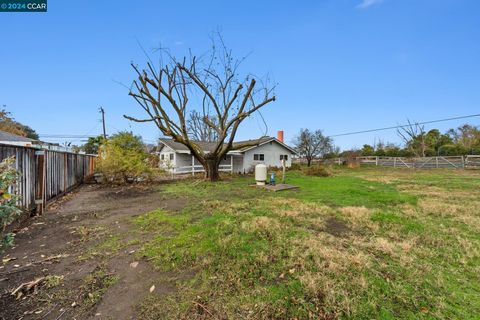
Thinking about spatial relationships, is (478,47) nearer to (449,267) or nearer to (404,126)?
(449,267)

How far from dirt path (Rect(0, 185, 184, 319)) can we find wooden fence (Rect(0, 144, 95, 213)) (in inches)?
25.5

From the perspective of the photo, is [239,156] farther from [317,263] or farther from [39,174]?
[317,263]

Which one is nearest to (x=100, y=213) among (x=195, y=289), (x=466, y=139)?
(x=195, y=289)

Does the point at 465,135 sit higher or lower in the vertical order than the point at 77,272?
higher

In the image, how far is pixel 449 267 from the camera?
110 inches

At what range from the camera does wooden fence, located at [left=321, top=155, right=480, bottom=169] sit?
21922 mm

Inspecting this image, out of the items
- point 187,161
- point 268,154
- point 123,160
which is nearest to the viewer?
point 123,160

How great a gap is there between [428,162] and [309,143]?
13.5m

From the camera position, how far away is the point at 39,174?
532 centimetres

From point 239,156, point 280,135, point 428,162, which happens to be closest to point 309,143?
point 280,135

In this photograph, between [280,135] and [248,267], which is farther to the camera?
[280,135]

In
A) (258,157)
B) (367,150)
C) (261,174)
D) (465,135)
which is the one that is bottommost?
(261,174)

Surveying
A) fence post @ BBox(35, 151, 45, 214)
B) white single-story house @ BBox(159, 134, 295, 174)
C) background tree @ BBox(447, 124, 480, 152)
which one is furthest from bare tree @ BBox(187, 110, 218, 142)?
background tree @ BBox(447, 124, 480, 152)

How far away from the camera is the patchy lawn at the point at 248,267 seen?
2.02m
